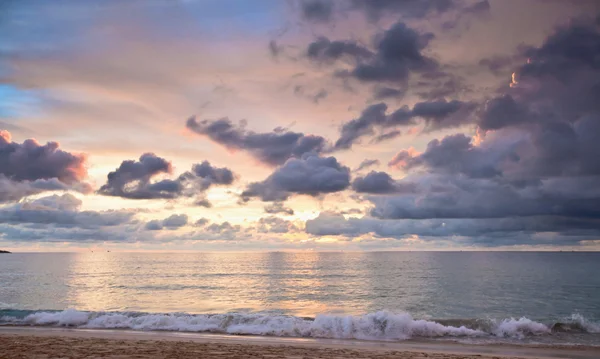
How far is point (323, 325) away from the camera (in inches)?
1171

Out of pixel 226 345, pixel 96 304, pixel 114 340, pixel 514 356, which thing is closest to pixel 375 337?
pixel 514 356

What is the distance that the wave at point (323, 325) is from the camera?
2908cm

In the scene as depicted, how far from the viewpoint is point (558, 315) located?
39.6 metres

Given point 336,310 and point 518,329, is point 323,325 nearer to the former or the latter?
point 336,310

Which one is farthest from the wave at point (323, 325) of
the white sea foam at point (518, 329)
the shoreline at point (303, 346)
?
the shoreline at point (303, 346)

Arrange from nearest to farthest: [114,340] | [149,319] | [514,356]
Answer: [514,356] < [114,340] < [149,319]

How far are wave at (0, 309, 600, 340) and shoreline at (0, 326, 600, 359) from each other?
1.92m

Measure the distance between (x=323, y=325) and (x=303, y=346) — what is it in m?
6.64

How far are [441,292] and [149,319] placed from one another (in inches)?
1579

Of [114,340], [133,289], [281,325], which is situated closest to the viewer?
[114,340]

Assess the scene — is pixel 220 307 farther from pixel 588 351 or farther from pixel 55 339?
pixel 588 351

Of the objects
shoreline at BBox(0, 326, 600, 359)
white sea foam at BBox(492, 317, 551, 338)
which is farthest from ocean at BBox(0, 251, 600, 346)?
shoreline at BBox(0, 326, 600, 359)

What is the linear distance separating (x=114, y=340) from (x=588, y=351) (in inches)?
1069

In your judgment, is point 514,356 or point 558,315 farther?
point 558,315
